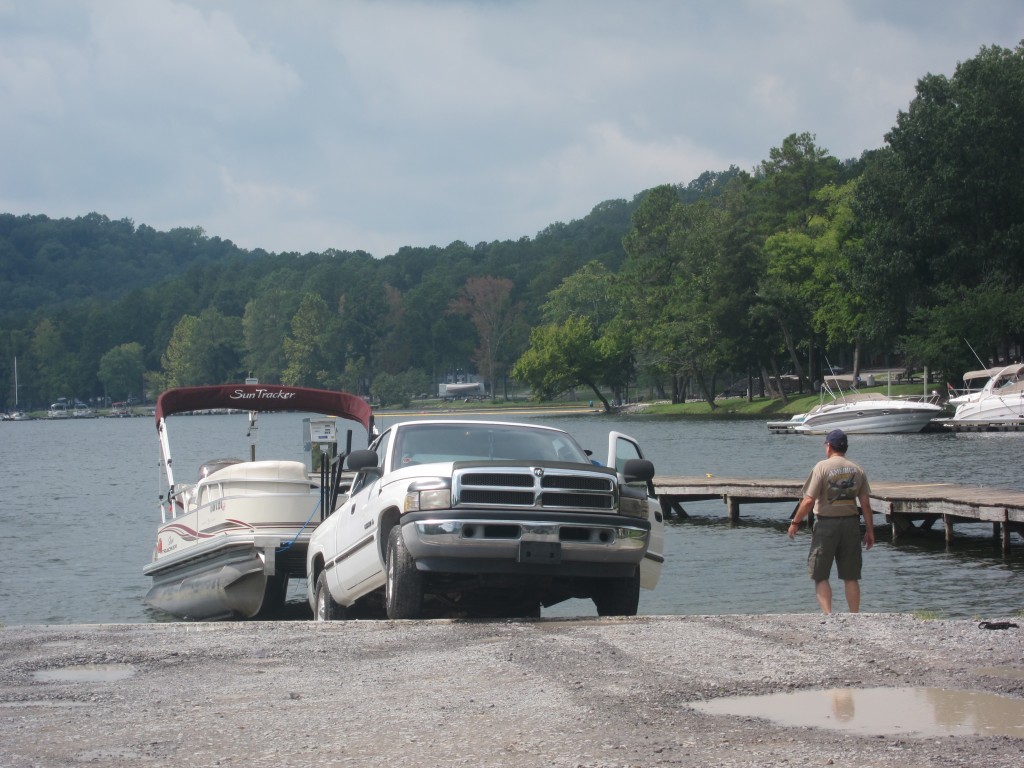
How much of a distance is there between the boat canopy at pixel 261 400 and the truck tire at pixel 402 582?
7.68 metres

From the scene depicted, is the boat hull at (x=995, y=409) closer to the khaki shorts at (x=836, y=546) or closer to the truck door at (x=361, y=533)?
the khaki shorts at (x=836, y=546)

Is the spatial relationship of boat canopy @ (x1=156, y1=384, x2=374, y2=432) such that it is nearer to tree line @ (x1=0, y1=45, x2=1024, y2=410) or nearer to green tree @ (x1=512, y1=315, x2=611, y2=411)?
tree line @ (x1=0, y1=45, x2=1024, y2=410)

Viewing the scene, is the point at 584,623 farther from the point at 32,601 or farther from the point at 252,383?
the point at 32,601

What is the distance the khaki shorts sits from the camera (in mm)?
12586

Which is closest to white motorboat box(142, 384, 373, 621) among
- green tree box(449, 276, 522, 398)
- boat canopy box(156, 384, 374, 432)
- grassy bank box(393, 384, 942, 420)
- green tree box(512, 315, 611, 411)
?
boat canopy box(156, 384, 374, 432)

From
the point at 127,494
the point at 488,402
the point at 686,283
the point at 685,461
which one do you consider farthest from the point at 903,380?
the point at 488,402

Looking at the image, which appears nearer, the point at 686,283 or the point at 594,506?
the point at 594,506

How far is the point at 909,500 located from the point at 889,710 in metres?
18.6

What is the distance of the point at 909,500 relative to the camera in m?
24.8

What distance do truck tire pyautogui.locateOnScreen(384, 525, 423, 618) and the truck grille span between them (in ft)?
2.19

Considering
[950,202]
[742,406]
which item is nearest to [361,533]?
[950,202]

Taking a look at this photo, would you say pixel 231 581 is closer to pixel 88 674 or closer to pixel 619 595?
pixel 619 595

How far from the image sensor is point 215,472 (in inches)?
693

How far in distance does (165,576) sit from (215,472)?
1723 millimetres
